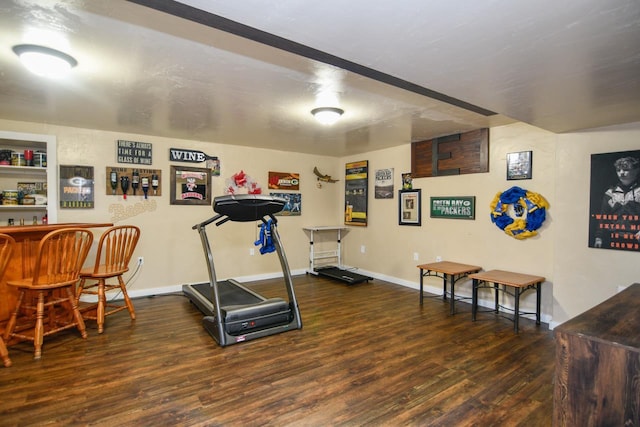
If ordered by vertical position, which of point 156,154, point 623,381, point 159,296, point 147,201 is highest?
point 156,154

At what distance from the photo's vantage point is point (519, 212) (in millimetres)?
3920

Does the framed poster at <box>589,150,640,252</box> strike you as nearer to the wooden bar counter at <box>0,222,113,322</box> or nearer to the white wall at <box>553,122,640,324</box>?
the white wall at <box>553,122,640,324</box>

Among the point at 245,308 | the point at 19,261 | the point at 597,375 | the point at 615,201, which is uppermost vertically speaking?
the point at 615,201

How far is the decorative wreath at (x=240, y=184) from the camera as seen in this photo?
17.6 feet

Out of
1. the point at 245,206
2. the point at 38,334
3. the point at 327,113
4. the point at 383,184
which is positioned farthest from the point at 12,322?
the point at 383,184

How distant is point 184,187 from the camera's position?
500 centimetres

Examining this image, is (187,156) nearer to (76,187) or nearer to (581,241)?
(76,187)

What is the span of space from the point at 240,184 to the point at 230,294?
2.00 meters

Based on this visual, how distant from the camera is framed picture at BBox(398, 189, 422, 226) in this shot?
5137mm

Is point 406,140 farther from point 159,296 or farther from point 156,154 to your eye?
point 159,296

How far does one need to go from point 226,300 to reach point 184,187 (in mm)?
2051

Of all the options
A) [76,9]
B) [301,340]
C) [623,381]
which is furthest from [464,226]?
[76,9]

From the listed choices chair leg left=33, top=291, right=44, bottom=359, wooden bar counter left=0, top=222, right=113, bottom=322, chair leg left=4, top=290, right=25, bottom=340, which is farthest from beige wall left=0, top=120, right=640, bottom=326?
chair leg left=33, top=291, right=44, bottom=359

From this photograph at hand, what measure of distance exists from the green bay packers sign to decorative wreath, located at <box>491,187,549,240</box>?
32cm
